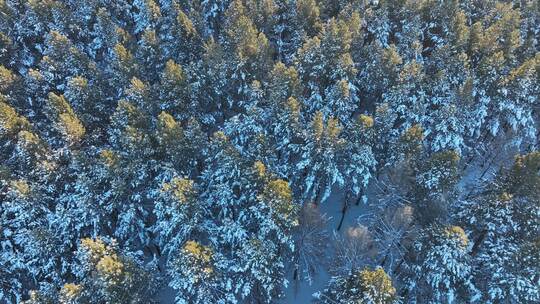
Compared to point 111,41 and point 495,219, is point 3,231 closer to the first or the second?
point 111,41

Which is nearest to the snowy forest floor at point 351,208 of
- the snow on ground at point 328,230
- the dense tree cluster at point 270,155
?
the snow on ground at point 328,230

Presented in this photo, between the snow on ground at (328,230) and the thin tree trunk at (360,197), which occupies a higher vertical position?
the thin tree trunk at (360,197)

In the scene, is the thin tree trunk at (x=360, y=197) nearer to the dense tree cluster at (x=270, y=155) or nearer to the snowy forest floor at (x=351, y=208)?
the snowy forest floor at (x=351, y=208)

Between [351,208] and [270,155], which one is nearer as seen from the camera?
[270,155]

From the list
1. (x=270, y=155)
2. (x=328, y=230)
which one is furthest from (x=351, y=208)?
(x=270, y=155)

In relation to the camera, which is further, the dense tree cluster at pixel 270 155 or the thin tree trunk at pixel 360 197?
the thin tree trunk at pixel 360 197

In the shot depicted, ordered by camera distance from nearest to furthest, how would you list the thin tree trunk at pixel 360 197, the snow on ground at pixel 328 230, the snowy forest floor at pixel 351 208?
the snowy forest floor at pixel 351 208 → the snow on ground at pixel 328 230 → the thin tree trunk at pixel 360 197

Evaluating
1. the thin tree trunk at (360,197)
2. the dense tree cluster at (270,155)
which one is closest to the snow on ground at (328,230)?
the thin tree trunk at (360,197)

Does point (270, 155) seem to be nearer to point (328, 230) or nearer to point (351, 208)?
point (328, 230)

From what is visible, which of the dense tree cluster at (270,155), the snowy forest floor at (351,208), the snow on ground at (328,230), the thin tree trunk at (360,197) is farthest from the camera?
the thin tree trunk at (360,197)

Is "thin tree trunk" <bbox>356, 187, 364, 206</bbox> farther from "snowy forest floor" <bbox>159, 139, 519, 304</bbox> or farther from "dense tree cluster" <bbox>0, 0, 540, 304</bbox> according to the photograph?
"dense tree cluster" <bbox>0, 0, 540, 304</bbox>
